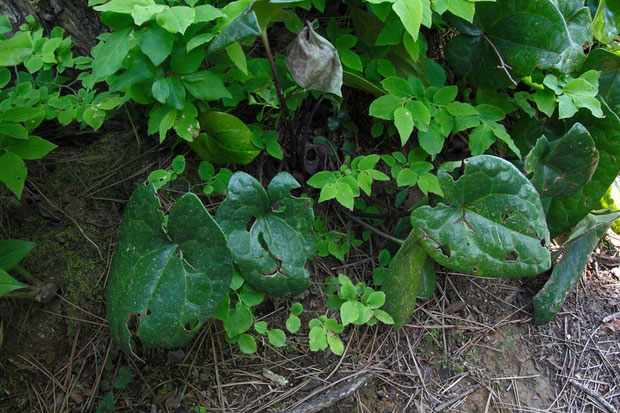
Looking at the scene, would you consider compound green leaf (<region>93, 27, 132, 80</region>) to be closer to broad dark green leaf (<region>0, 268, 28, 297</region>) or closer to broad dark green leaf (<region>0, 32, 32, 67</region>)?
broad dark green leaf (<region>0, 32, 32, 67</region>)

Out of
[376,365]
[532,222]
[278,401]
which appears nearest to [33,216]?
[278,401]

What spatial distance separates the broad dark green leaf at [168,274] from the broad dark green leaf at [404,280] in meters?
0.60

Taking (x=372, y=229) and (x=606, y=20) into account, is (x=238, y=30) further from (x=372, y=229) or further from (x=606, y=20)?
(x=606, y=20)

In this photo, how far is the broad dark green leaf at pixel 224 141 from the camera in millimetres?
1568

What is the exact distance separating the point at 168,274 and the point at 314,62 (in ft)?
2.45

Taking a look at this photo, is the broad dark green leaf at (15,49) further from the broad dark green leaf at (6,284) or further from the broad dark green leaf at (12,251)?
the broad dark green leaf at (6,284)

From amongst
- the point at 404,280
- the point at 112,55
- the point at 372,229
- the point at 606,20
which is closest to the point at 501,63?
the point at 606,20

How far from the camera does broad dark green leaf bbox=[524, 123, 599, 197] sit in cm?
159

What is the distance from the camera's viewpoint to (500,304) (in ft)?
6.14

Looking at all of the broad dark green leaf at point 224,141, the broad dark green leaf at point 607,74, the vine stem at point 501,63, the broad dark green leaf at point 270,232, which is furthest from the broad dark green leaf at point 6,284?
the broad dark green leaf at point 607,74

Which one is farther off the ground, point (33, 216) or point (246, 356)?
point (33, 216)

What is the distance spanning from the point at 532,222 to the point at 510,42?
0.72 m

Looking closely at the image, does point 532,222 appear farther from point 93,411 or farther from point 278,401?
point 93,411

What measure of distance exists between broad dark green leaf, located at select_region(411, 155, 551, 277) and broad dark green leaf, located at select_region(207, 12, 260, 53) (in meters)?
0.71
